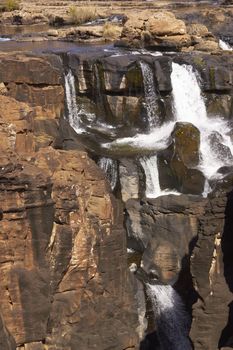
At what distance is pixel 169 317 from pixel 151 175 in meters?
7.06

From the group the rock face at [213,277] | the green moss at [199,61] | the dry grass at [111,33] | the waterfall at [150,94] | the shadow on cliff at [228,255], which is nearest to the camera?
the shadow on cliff at [228,255]

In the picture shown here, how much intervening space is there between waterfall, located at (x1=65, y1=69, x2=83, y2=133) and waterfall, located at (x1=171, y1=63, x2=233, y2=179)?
408cm

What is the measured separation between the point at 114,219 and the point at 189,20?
3388 centimetres

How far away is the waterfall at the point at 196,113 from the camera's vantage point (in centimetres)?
2495

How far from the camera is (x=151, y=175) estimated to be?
2333 centimetres

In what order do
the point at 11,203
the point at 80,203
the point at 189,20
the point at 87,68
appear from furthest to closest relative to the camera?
the point at 189,20 < the point at 87,68 < the point at 80,203 < the point at 11,203

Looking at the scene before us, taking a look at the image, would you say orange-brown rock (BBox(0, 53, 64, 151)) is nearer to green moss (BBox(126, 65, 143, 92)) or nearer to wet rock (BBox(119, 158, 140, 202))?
wet rock (BBox(119, 158, 140, 202))

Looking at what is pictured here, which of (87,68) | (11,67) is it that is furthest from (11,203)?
(87,68)

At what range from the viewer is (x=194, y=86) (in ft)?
95.5

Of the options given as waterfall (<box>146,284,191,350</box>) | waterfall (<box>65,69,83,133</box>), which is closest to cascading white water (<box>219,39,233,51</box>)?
waterfall (<box>65,69,83,133</box>)

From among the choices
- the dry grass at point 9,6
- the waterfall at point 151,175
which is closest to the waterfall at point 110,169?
the waterfall at point 151,175

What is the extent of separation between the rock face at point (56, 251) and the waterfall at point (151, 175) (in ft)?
28.9

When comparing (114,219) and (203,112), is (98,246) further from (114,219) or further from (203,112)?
(203,112)

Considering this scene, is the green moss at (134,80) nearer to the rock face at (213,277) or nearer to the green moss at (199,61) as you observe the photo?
the green moss at (199,61)
